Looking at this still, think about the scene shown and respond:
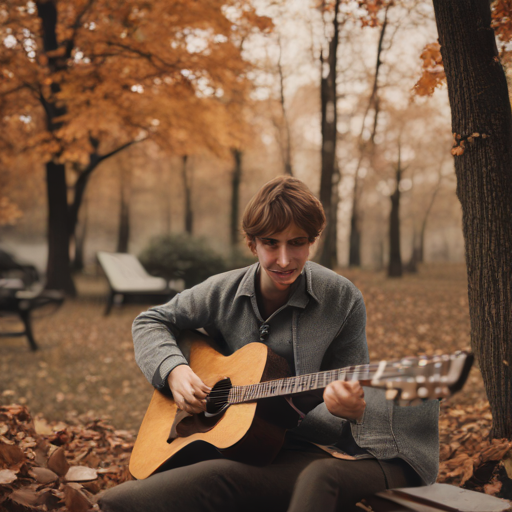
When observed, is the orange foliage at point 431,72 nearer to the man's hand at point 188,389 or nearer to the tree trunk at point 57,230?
the man's hand at point 188,389

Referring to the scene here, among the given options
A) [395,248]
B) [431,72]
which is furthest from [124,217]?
[431,72]

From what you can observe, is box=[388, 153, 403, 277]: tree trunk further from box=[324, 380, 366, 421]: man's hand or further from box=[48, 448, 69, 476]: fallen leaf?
box=[324, 380, 366, 421]: man's hand

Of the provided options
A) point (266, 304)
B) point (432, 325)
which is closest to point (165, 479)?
point (266, 304)

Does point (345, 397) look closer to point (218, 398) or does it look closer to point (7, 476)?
point (218, 398)

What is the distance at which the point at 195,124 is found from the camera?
10.4 meters

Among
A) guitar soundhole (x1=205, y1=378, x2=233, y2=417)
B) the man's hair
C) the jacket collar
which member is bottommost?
guitar soundhole (x1=205, y1=378, x2=233, y2=417)

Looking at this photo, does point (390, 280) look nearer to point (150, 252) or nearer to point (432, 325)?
point (432, 325)

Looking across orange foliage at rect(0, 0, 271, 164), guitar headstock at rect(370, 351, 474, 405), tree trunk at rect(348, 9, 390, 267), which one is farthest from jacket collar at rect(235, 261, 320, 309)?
tree trunk at rect(348, 9, 390, 267)

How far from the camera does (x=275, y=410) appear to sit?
1.92 meters

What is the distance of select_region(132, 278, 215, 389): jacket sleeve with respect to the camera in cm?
235

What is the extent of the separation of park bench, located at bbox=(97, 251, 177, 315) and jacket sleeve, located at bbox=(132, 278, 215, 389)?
6.73 metres

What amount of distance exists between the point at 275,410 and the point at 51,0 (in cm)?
1002

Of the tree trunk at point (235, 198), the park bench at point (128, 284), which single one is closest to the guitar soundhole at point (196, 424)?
the park bench at point (128, 284)

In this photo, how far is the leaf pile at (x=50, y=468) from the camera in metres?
2.46
